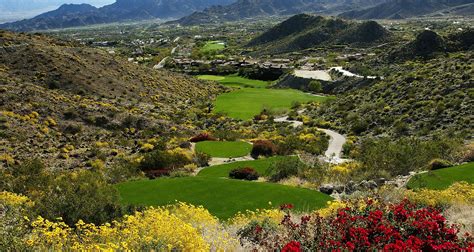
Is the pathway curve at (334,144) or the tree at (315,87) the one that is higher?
the pathway curve at (334,144)

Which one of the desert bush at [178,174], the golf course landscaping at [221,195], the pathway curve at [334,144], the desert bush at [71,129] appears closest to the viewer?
the golf course landscaping at [221,195]

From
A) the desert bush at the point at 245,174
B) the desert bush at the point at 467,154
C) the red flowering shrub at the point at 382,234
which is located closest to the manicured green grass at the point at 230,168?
the desert bush at the point at 245,174

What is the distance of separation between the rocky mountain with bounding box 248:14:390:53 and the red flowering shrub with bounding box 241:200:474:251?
412ft

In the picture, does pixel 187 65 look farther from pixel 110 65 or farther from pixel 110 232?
pixel 110 232

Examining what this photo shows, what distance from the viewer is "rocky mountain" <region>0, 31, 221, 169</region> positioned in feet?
102

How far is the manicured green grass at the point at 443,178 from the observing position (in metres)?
15.3

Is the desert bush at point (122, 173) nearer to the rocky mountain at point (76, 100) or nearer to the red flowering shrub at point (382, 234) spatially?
the rocky mountain at point (76, 100)

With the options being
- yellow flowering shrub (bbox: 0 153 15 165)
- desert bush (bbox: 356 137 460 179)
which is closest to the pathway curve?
desert bush (bbox: 356 137 460 179)

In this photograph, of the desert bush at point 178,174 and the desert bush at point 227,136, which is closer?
the desert bush at point 178,174

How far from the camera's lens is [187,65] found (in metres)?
109

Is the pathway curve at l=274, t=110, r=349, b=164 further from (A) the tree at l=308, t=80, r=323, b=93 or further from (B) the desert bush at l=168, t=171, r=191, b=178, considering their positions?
(A) the tree at l=308, t=80, r=323, b=93

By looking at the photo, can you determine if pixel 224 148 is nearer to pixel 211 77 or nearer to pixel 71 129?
pixel 71 129

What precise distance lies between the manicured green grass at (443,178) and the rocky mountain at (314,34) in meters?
116

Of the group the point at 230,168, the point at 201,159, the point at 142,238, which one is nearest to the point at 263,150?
the point at 201,159
